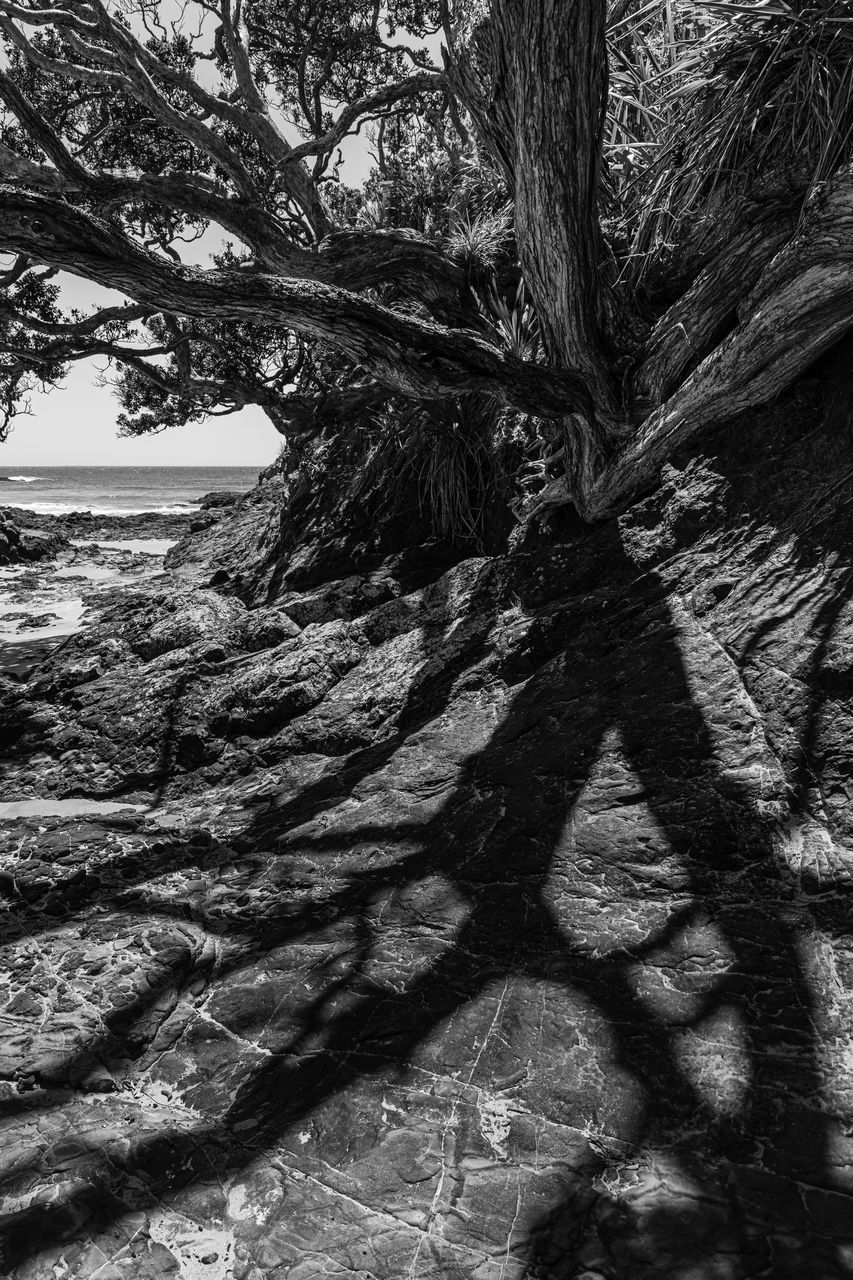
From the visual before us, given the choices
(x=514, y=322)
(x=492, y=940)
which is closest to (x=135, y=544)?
(x=514, y=322)

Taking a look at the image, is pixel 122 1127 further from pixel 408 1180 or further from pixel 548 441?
pixel 548 441

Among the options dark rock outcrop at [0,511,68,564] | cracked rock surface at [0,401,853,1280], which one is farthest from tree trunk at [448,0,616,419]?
dark rock outcrop at [0,511,68,564]

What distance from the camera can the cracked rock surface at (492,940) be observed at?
5.00 feet

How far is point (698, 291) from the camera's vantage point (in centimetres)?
373

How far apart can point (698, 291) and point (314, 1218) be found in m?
3.88

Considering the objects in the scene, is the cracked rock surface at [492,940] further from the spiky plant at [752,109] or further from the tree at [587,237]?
the spiky plant at [752,109]

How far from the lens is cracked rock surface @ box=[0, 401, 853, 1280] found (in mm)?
1525

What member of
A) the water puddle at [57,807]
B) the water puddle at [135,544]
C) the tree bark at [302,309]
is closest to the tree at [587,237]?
the tree bark at [302,309]

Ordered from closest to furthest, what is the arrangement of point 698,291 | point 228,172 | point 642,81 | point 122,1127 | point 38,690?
point 122,1127, point 698,291, point 642,81, point 38,690, point 228,172

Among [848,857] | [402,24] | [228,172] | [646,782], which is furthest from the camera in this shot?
[402,24]

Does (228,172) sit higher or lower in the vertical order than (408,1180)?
higher

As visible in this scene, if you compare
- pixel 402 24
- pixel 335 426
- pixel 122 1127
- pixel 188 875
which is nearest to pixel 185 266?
pixel 188 875

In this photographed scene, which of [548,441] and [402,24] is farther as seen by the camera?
[402,24]

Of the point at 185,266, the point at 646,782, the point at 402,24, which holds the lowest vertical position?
the point at 646,782
